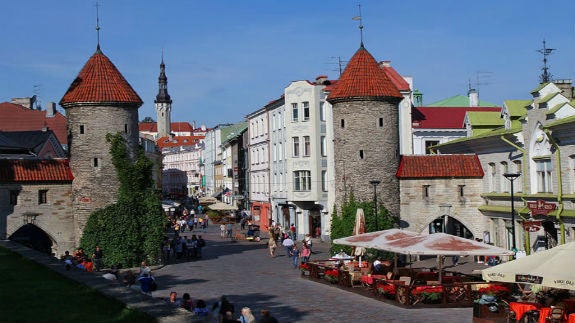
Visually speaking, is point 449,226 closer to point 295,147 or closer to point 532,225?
point 532,225

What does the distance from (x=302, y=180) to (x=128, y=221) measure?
21031 millimetres

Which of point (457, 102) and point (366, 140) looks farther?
point (457, 102)

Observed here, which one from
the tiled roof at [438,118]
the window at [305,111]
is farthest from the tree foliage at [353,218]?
the tiled roof at [438,118]

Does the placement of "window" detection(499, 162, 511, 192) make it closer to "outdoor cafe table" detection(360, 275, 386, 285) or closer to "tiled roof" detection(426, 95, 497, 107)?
"outdoor cafe table" detection(360, 275, 386, 285)

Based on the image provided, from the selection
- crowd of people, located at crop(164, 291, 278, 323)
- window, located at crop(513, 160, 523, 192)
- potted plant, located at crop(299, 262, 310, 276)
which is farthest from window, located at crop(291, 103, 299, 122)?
crowd of people, located at crop(164, 291, 278, 323)

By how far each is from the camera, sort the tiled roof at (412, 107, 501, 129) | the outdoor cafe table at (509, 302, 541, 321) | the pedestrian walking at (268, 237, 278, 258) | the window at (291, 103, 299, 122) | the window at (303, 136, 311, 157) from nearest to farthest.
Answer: the outdoor cafe table at (509, 302, 541, 321), the pedestrian walking at (268, 237, 278, 258), the window at (303, 136, 311, 157), the window at (291, 103, 299, 122), the tiled roof at (412, 107, 501, 129)

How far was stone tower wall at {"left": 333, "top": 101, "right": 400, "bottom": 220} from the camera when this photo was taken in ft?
129

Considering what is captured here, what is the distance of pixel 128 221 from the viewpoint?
127 feet

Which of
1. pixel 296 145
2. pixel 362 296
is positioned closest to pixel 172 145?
pixel 296 145

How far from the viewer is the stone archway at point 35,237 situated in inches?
1613

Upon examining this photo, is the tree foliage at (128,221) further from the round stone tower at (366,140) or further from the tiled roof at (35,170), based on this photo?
the round stone tower at (366,140)

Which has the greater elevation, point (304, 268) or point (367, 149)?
point (367, 149)

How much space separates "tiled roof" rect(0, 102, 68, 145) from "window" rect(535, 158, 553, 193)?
55.2 meters

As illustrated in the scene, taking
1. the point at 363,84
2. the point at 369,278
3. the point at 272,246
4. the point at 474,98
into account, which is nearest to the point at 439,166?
the point at 363,84
